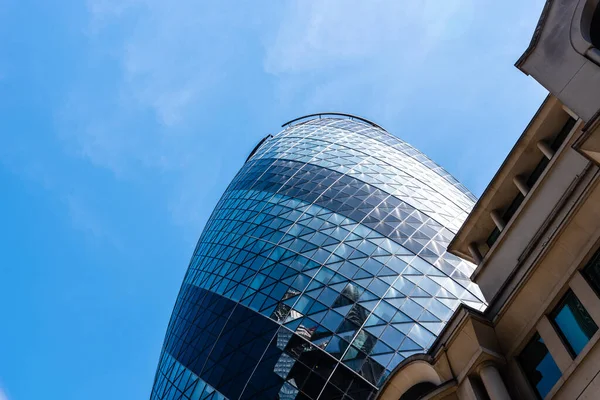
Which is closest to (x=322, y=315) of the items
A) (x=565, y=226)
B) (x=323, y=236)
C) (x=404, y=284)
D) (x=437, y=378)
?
(x=404, y=284)

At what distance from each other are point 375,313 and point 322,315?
3.08 metres

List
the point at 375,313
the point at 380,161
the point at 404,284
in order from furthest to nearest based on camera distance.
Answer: the point at 380,161 → the point at 404,284 → the point at 375,313

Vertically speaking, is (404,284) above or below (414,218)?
below

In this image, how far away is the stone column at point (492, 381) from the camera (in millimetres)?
11008

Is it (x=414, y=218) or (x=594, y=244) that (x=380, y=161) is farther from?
(x=594, y=244)

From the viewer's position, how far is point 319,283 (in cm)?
3142

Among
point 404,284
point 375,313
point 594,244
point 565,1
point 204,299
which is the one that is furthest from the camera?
point 204,299

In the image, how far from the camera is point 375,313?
1117 inches

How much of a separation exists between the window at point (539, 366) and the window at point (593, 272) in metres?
1.86

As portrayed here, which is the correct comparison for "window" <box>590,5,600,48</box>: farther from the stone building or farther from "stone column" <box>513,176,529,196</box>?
"stone column" <box>513,176,529,196</box>

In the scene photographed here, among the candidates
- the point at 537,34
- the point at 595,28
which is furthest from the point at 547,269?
the point at 537,34

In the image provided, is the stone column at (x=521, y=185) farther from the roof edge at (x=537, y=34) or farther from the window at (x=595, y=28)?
the window at (x=595, y=28)

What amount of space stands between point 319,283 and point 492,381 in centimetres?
2036

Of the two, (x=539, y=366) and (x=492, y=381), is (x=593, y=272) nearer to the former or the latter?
(x=539, y=366)
